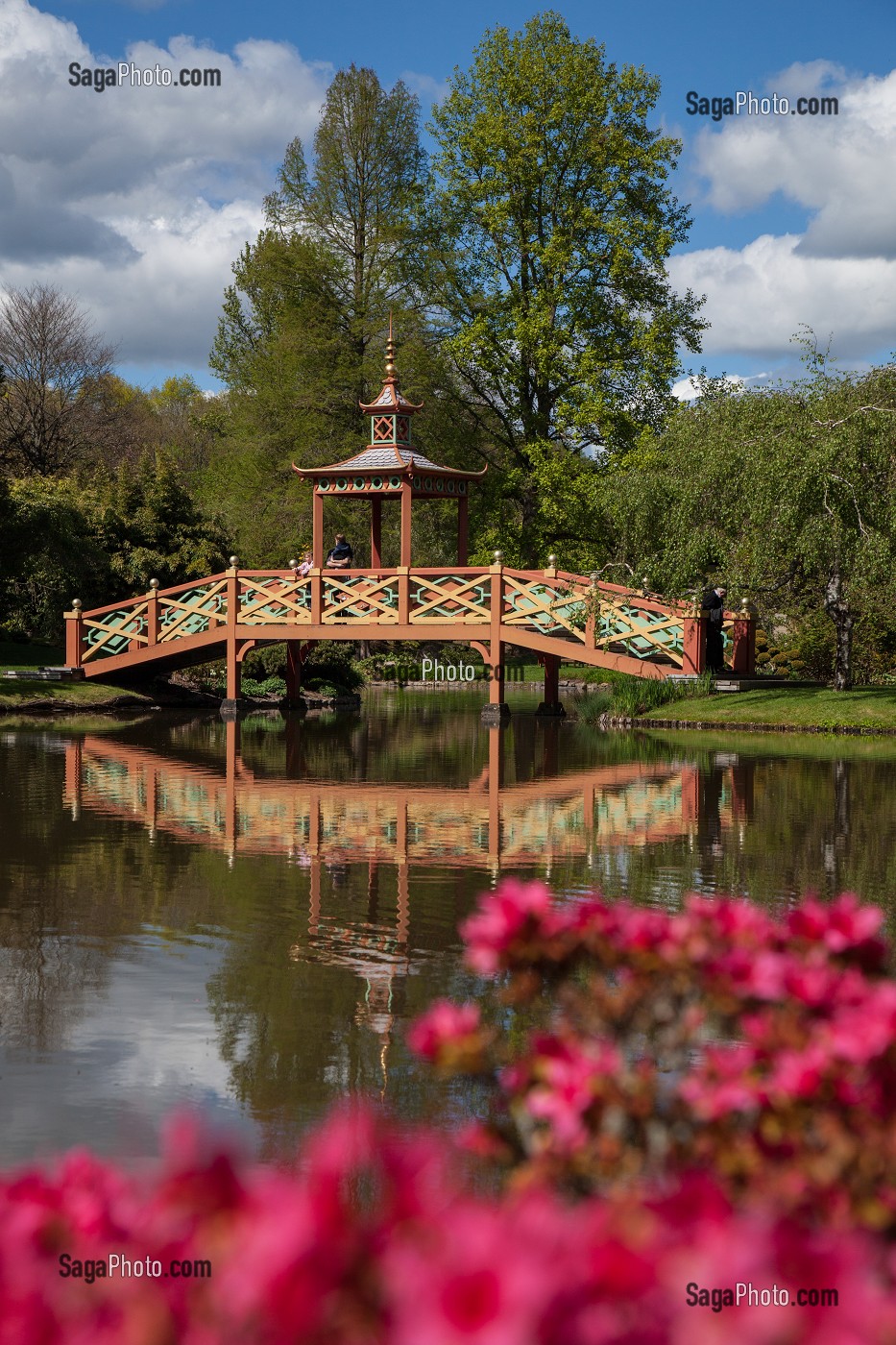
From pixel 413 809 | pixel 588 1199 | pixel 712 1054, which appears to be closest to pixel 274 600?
pixel 413 809

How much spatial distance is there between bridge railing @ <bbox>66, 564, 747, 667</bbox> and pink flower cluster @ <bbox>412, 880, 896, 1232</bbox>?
22593mm

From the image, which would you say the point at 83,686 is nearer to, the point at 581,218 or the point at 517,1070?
the point at 581,218

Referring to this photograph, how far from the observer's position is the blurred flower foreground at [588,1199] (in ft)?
5.11

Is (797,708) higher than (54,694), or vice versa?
(54,694)

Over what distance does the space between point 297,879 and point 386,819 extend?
3528 millimetres

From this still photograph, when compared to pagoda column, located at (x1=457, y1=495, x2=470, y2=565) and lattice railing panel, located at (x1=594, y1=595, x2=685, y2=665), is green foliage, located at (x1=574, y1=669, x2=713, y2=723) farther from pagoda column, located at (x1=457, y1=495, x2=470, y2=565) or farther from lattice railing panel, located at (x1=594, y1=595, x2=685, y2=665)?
pagoda column, located at (x1=457, y1=495, x2=470, y2=565)

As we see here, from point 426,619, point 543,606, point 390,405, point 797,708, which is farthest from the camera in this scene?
point 390,405

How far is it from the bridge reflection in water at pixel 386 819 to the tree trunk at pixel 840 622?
7.24m

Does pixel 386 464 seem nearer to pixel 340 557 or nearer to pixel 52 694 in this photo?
pixel 340 557

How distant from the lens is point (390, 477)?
28672 millimetres

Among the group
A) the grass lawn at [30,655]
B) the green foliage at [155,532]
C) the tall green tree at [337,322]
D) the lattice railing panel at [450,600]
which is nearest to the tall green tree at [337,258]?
the tall green tree at [337,322]

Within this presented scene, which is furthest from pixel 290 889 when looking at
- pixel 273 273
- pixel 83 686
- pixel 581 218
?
pixel 273 273

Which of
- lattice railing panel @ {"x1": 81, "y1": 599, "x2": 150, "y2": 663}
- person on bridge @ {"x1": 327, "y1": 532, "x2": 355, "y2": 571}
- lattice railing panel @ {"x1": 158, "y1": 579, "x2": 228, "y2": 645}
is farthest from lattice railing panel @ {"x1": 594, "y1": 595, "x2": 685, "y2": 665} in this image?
lattice railing panel @ {"x1": 81, "y1": 599, "x2": 150, "y2": 663}

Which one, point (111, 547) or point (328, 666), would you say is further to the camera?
point (328, 666)
